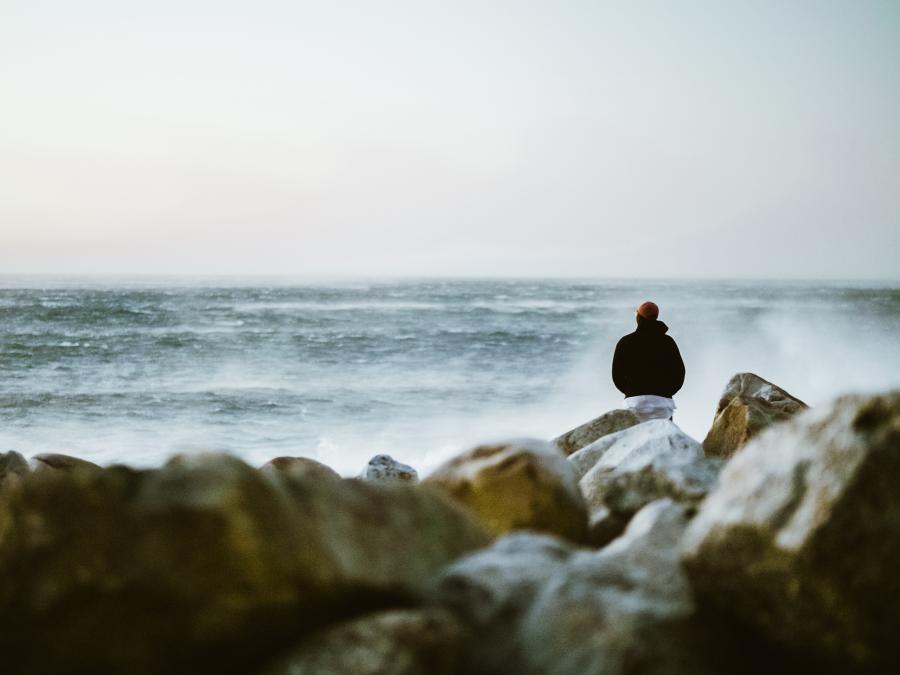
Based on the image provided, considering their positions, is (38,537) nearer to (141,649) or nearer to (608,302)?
(141,649)

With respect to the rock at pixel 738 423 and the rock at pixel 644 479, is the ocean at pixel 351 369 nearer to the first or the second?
the rock at pixel 738 423

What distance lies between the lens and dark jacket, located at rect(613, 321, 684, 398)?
6.70 meters

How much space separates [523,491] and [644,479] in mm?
537

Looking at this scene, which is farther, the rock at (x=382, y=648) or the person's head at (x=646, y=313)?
the person's head at (x=646, y=313)

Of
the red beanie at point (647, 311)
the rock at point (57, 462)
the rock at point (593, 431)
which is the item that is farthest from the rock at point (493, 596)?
the red beanie at point (647, 311)

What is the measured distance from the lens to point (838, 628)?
1.94 meters

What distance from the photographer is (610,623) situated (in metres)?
1.99

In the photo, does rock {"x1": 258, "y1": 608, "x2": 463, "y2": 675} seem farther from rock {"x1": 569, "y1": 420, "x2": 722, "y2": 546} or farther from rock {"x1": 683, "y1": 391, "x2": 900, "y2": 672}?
rock {"x1": 569, "y1": 420, "x2": 722, "y2": 546}

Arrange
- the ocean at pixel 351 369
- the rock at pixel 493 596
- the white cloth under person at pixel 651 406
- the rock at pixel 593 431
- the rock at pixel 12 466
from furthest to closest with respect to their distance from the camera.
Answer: the ocean at pixel 351 369 → the white cloth under person at pixel 651 406 → the rock at pixel 593 431 → the rock at pixel 12 466 → the rock at pixel 493 596

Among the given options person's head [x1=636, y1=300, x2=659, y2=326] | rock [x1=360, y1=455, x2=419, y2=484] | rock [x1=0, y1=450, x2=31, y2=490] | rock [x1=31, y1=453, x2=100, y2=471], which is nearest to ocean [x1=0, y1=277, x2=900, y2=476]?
rock [x1=360, y1=455, x2=419, y2=484]

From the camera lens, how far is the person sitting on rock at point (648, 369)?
668 centimetres

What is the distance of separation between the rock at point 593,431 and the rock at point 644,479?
2.19 m

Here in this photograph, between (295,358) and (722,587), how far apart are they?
22564 mm

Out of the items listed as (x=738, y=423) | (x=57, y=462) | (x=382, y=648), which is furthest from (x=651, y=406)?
(x=382, y=648)
